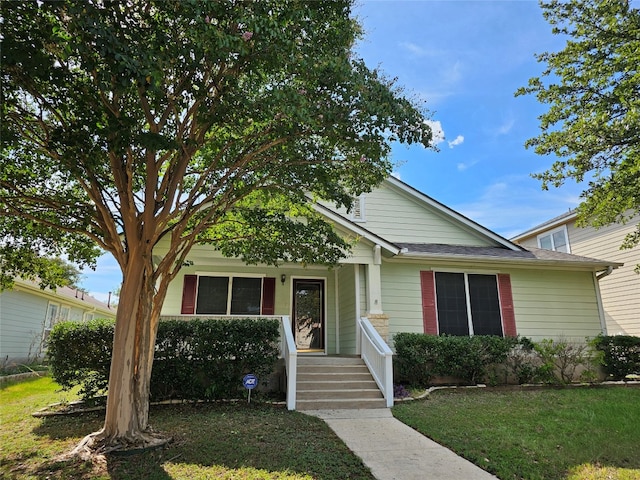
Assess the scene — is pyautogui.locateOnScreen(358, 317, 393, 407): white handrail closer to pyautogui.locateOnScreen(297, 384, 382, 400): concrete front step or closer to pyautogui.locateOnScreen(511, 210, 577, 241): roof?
pyautogui.locateOnScreen(297, 384, 382, 400): concrete front step

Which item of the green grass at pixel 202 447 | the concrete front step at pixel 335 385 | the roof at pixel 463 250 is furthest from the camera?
the roof at pixel 463 250

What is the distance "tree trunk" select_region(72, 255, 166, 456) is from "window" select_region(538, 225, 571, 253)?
16764 millimetres

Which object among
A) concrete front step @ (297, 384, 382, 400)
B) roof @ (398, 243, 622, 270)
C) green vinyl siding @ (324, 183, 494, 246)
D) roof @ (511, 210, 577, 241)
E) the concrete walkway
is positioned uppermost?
roof @ (511, 210, 577, 241)

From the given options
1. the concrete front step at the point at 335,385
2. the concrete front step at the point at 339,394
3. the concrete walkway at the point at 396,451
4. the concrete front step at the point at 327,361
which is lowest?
the concrete walkway at the point at 396,451

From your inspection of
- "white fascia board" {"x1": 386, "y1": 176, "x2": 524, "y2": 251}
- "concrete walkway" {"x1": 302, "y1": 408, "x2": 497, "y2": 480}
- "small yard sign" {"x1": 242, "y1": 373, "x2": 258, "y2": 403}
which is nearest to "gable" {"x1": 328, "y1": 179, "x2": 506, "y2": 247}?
"white fascia board" {"x1": 386, "y1": 176, "x2": 524, "y2": 251}

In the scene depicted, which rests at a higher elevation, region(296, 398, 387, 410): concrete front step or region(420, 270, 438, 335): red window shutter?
region(420, 270, 438, 335): red window shutter

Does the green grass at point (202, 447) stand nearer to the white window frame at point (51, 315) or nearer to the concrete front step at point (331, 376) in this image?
the concrete front step at point (331, 376)

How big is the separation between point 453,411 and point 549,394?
2.80 metres

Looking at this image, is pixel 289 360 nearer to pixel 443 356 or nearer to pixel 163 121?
pixel 443 356

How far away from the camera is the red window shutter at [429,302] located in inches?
406

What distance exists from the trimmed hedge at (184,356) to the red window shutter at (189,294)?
314 cm

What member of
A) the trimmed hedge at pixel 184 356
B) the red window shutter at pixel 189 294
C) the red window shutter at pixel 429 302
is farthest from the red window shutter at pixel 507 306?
the red window shutter at pixel 189 294

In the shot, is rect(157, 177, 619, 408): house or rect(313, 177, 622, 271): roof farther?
rect(157, 177, 619, 408): house

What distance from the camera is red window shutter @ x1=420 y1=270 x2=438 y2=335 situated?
10.3m
